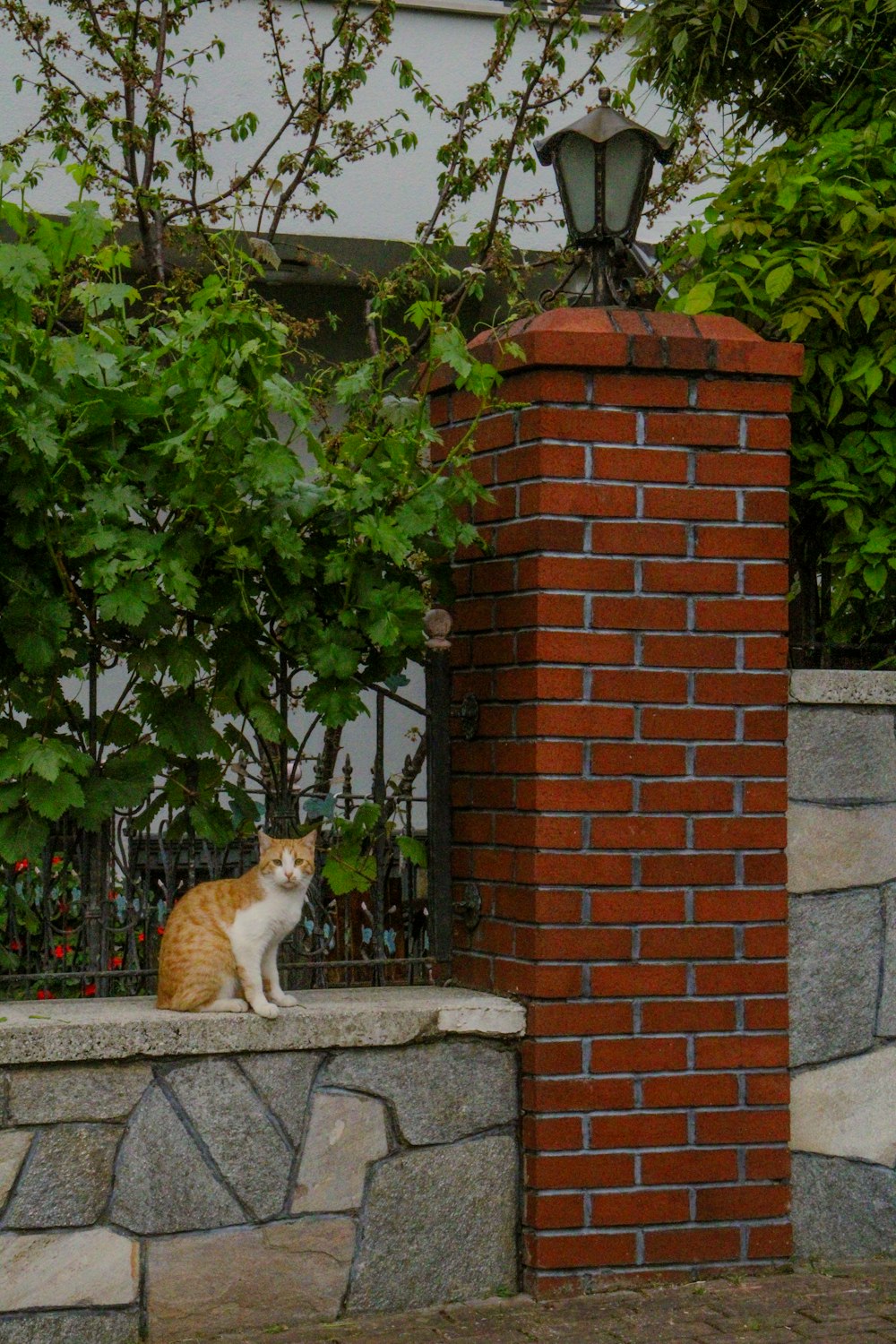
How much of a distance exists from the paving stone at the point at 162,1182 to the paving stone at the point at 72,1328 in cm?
21

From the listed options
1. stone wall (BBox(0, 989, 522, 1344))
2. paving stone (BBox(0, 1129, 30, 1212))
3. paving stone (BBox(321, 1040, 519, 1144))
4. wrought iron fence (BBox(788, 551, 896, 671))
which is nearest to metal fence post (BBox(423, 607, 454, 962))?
stone wall (BBox(0, 989, 522, 1344))

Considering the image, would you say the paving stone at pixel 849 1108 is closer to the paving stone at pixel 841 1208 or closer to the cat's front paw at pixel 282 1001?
the paving stone at pixel 841 1208

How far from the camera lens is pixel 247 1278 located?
3893 mm

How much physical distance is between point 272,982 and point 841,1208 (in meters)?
1.64

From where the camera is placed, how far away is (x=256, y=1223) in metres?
3.92

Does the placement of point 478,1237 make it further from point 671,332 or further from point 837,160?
point 837,160

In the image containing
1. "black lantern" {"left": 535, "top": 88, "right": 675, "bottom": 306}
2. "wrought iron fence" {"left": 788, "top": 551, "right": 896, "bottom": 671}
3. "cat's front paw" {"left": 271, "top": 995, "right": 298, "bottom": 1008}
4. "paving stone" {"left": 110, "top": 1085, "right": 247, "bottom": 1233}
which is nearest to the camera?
"paving stone" {"left": 110, "top": 1085, "right": 247, "bottom": 1233}

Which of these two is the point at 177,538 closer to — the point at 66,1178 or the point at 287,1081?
the point at 287,1081

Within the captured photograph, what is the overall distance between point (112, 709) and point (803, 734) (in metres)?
1.82

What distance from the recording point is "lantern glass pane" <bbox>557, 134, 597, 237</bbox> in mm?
4469

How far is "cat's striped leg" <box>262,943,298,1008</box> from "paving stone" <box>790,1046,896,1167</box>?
1.36m

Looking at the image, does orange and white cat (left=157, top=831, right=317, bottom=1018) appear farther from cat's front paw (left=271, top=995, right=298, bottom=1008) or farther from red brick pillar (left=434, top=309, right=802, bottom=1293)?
red brick pillar (left=434, top=309, right=802, bottom=1293)

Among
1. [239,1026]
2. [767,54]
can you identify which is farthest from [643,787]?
[767,54]

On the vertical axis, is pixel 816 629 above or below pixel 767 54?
below
